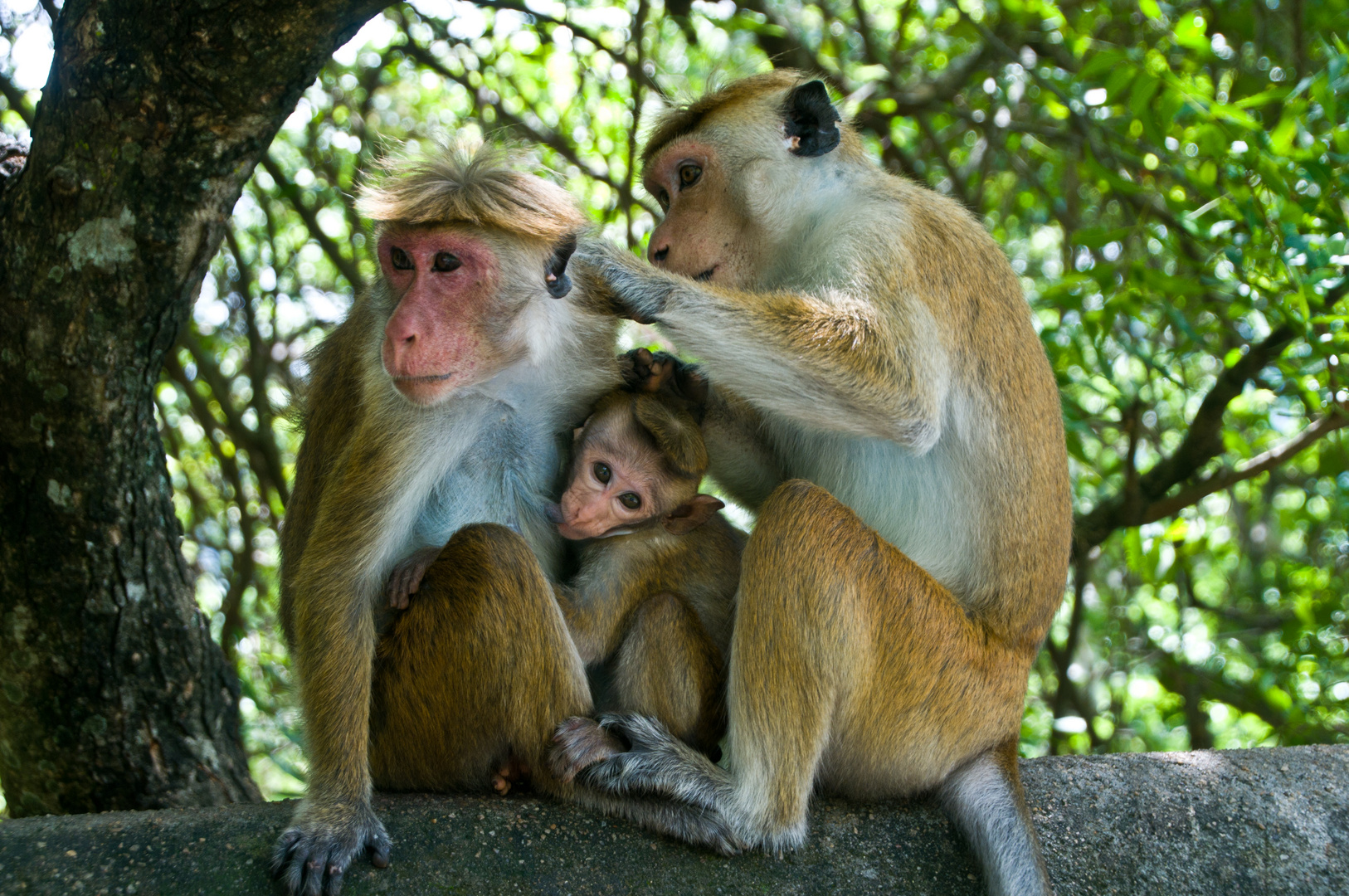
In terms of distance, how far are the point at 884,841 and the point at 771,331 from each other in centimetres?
172

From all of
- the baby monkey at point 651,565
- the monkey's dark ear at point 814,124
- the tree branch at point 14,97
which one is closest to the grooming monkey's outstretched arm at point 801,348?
the baby monkey at point 651,565

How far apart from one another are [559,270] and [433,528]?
1.02m

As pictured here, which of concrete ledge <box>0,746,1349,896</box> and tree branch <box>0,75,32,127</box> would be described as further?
tree branch <box>0,75,32,127</box>

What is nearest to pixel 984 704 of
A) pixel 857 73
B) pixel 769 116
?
pixel 769 116

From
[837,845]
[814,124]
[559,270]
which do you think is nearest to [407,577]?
[559,270]

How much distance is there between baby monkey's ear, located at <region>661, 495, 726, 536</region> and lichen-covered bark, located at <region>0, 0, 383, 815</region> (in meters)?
1.81

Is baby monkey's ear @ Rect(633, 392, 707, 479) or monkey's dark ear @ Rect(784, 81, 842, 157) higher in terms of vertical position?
monkey's dark ear @ Rect(784, 81, 842, 157)

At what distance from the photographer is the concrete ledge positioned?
2.98 m

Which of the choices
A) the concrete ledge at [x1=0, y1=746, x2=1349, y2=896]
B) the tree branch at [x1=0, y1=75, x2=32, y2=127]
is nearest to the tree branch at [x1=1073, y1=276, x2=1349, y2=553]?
the concrete ledge at [x1=0, y1=746, x2=1349, y2=896]

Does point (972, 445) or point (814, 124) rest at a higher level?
point (814, 124)

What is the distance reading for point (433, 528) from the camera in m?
3.86

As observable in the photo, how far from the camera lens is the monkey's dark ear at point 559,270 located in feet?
12.5

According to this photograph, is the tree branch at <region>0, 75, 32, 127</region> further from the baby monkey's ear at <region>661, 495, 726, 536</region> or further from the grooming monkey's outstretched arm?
the baby monkey's ear at <region>661, 495, 726, 536</region>

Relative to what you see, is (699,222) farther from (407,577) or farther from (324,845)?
(324,845)
